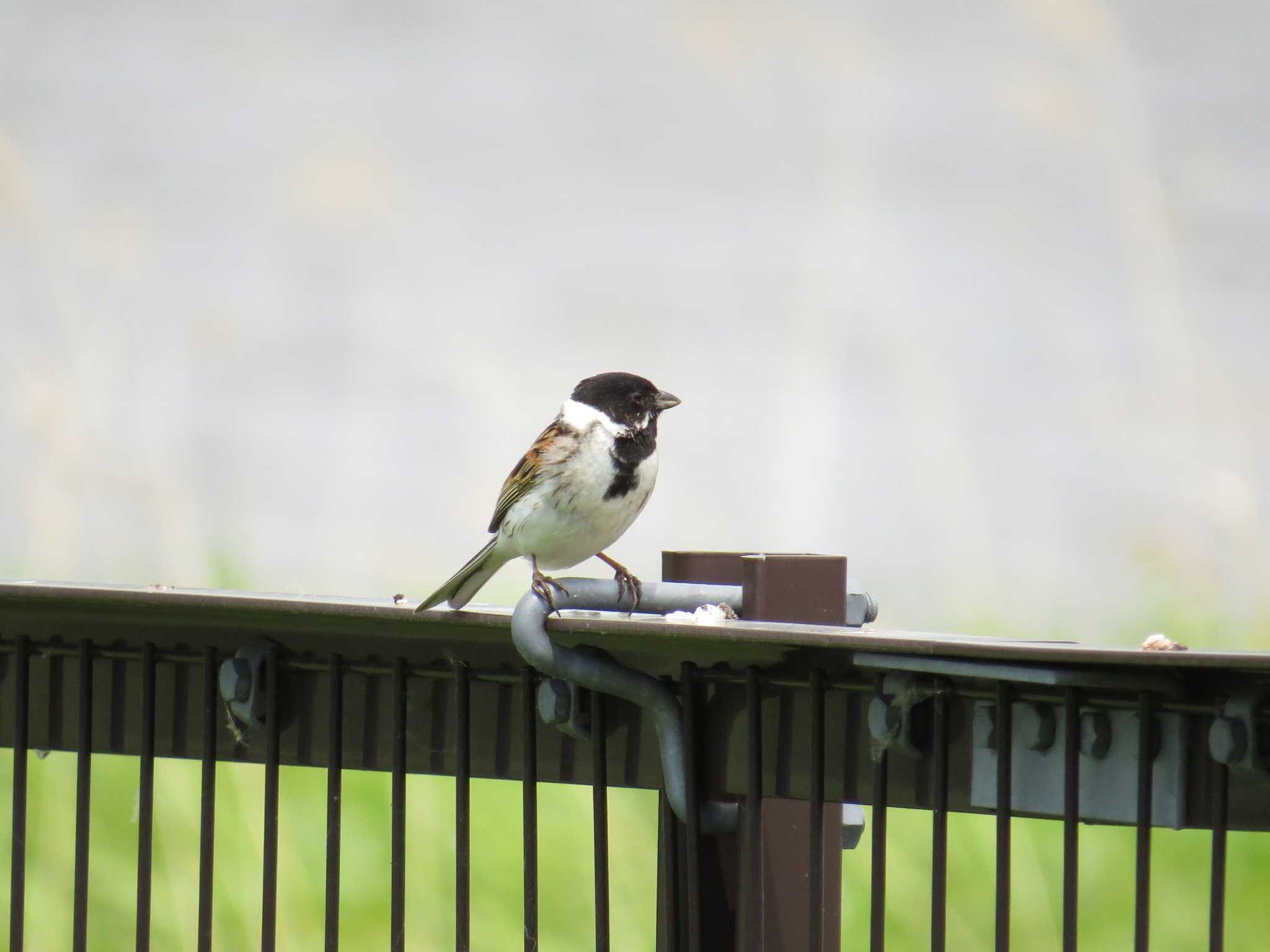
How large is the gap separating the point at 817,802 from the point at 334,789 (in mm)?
684

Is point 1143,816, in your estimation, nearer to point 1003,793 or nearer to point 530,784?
point 1003,793

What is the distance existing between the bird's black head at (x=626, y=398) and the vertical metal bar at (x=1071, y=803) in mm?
1503

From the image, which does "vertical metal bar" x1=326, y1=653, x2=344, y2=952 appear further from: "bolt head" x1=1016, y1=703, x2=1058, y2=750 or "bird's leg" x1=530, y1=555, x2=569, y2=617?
"bolt head" x1=1016, y1=703, x2=1058, y2=750

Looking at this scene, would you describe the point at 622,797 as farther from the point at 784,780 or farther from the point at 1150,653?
the point at 1150,653

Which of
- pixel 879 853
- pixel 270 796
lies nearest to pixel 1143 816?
pixel 879 853

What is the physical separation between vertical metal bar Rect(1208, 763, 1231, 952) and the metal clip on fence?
1.86 feet

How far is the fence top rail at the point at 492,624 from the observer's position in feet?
3.62

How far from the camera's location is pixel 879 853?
140cm

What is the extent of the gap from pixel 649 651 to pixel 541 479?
1166 millimetres

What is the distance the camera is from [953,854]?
3.39 m

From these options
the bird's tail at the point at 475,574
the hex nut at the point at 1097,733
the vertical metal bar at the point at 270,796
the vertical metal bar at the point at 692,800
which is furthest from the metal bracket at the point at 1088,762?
the bird's tail at the point at 475,574

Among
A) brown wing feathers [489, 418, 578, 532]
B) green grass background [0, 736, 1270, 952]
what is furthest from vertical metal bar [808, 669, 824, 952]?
green grass background [0, 736, 1270, 952]

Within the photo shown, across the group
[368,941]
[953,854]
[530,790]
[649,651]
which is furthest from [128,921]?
[649,651]

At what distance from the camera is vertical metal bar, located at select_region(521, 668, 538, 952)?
5.31 ft
